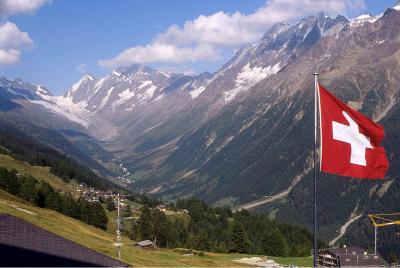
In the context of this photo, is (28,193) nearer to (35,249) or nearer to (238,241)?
(238,241)

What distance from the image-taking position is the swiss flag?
27.4 metres

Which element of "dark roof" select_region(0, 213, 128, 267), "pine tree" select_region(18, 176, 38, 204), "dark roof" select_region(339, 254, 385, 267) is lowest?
"dark roof" select_region(0, 213, 128, 267)

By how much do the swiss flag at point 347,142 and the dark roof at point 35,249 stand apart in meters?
13.7

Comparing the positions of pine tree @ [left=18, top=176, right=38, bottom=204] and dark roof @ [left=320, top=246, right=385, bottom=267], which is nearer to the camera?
pine tree @ [left=18, top=176, right=38, bottom=204]

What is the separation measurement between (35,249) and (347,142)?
16.7 meters

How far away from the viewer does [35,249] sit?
29.5 m

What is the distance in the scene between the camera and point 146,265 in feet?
246

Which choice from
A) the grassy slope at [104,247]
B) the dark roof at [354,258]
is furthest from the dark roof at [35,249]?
the dark roof at [354,258]

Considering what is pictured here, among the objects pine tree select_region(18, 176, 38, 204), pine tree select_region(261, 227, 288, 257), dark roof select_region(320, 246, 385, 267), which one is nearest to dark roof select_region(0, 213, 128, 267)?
pine tree select_region(18, 176, 38, 204)

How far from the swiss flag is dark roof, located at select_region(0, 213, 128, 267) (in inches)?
539

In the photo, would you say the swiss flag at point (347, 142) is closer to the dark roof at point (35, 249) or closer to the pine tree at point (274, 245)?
the dark roof at point (35, 249)

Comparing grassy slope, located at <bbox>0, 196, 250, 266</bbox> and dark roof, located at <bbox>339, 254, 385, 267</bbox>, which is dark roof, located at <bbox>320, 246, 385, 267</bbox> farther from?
grassy slope, located at <bbox>0, 196, 250, 266</bbox>

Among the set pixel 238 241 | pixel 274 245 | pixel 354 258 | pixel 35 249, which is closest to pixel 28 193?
pixel 238 241

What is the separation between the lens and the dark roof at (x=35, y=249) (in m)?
28.7
